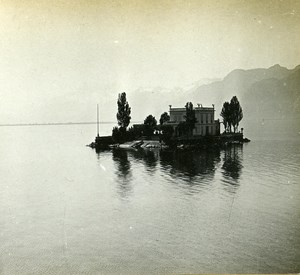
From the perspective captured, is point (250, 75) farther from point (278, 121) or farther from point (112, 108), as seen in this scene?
point (112, 108)

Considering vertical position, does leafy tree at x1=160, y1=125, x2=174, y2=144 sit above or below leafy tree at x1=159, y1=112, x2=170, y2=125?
below

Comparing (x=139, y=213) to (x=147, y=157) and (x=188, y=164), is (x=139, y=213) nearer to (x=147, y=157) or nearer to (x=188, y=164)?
(x=147, y=157)

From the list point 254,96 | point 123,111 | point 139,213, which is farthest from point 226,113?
point 139,213

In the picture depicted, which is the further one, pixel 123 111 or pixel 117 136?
pixel 117 136

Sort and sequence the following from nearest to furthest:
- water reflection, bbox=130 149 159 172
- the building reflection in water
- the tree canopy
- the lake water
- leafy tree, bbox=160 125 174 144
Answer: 1. the lake water
2. the tree canopy
3. the building reflection in water
4. water reflection, bbox=130 149 159 172
5. leafy tree, bbox=160 125 174 144

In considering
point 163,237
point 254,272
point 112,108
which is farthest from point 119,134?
point 254,272

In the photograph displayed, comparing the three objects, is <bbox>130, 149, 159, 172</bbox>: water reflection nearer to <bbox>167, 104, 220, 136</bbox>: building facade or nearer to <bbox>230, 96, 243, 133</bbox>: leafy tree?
<bbox>167, 104, 220, 136</bbox>: building facade

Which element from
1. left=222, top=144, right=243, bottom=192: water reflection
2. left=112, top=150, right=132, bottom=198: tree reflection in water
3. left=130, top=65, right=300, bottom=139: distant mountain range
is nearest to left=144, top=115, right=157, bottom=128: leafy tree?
left=130, top=65, right=300, bottom=139: distant mountain range

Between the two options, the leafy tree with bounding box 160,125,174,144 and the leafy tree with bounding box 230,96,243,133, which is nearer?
the leafy tree with bounding box 230,96,243,133
